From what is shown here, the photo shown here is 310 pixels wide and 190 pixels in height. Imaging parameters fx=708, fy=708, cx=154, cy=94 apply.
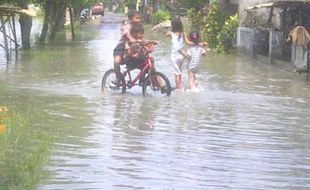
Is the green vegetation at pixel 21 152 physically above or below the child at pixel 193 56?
below

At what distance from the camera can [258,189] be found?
678 cm

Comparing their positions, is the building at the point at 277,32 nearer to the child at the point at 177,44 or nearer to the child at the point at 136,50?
the child at the point at 177,44

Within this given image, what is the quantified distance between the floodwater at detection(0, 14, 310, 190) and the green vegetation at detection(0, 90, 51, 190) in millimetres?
159

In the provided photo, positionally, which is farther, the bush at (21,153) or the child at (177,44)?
the child at (177,44)

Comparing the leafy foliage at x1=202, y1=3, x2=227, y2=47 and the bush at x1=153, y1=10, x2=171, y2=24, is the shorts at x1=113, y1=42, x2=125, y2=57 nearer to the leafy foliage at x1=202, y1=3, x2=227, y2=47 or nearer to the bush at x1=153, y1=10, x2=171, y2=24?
the leafy foliage at x1=202, y1=3, x2=227, y2=47

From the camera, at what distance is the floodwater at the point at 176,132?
23.5 feet

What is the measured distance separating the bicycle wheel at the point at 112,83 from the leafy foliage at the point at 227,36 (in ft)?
45.7

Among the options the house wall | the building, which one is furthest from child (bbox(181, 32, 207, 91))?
the house wall

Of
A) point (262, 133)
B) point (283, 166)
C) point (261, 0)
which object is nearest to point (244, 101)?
point (262, 133)

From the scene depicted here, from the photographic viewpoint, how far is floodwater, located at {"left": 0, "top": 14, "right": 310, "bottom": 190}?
7.17 meters

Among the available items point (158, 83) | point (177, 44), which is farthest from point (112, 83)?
point (177, 44)

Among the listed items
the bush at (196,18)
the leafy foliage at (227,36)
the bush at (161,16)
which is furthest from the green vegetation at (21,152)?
the bush at (161,16)

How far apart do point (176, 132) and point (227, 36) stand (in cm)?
1931

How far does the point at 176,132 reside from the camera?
997 cm
